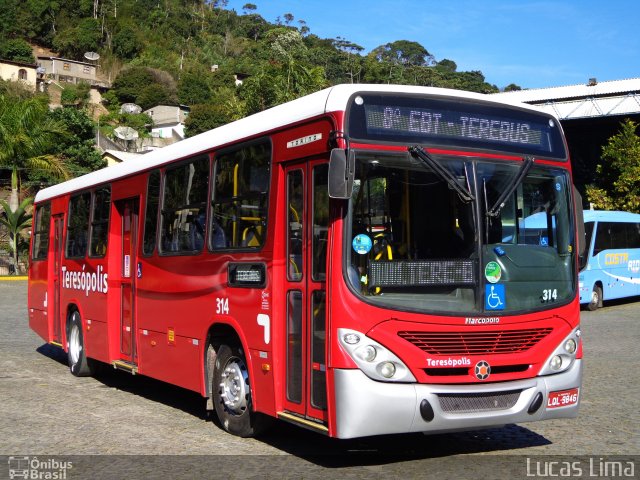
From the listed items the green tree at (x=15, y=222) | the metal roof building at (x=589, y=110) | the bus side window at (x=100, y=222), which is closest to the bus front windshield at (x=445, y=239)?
the bus side window at (x=100, y=222)

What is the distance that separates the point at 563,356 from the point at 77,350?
26.4 ft

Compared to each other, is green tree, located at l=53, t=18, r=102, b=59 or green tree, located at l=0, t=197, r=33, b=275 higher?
green tree, located at l=53, t=18, r=102, b=59

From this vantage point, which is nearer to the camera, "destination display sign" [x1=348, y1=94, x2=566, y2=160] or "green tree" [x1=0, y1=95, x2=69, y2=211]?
"destination display sign" [x1=348, y1=94, x2=566, y2=160]

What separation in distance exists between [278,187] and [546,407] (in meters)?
2.87

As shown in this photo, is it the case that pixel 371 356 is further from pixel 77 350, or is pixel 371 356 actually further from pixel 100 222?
pixel 77 350

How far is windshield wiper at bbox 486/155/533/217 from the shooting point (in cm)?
698

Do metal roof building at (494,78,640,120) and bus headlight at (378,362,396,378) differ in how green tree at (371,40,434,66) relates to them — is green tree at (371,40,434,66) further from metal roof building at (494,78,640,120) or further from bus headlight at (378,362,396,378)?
bus headlight at (378,362,396,378)

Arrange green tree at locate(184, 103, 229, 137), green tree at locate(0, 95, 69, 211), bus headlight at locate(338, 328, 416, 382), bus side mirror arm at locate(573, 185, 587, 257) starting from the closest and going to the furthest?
bus headlight at locate(338, 328, 416, 382), bus side mirror arm at locate(573, 185, 587, 257), green tree at locate(0, 95, 69, 211), green tree at locate(184, 103, 229, 137)

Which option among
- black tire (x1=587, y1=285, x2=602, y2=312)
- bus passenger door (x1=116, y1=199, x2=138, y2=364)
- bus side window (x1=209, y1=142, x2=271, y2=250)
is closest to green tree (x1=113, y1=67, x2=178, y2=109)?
black tire (x1=587, y1=285, x2=602, y2=312)

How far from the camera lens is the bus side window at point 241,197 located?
25.7 ft

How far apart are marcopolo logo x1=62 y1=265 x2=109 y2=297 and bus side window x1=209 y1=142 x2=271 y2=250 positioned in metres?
3.67

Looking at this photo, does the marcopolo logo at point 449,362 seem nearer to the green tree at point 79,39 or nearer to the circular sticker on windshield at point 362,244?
the circular sticker on windshield at point 362,244

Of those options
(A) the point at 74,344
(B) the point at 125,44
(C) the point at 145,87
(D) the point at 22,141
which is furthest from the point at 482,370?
(B) the point at 125,44

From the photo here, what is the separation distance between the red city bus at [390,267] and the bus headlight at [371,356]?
11 mm
